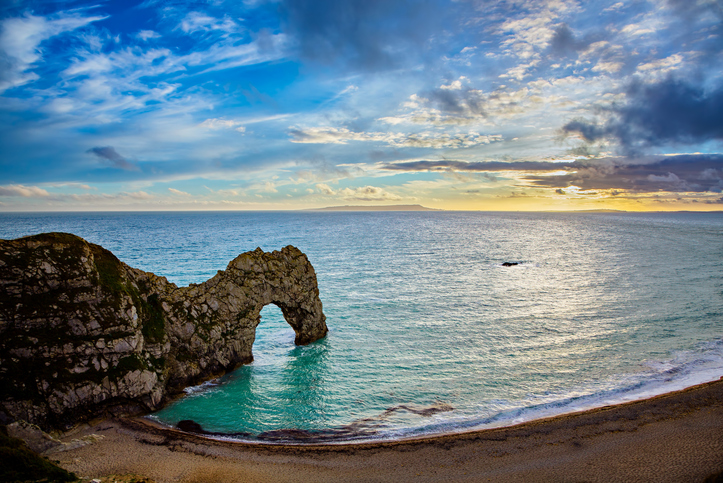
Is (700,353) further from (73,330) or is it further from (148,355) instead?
(73,330)

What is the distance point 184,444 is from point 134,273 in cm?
1069

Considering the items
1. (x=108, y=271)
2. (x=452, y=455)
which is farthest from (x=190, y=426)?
(x=452, y=455)

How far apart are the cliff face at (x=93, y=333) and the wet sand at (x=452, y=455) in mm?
1773

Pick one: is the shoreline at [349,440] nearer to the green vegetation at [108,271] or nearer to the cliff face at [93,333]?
the cliff face at [93,333]

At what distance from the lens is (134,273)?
2203cm

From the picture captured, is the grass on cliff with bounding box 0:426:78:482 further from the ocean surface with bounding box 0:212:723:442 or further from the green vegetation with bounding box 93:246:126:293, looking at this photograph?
the green vegetation with bounding box 93:246:126:293

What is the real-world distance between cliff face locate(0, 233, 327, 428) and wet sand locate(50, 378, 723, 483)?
177 cm

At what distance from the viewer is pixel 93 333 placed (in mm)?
18141

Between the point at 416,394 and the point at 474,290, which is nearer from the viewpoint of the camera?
the point at 416,394

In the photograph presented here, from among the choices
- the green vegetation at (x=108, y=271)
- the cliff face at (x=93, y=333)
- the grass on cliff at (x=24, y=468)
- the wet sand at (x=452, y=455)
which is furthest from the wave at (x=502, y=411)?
the green vegetation at (x=108, y=271)

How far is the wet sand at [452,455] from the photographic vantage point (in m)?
14.8

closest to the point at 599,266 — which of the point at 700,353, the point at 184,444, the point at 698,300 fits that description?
the point at 698,300

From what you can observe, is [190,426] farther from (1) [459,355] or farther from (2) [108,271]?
(1) [459,355]

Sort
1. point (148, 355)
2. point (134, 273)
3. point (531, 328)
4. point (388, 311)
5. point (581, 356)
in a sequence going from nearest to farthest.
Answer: point (148, 355) < point (134, 273) < point (581, 356) < point (531, 328) < point (388, 311)
